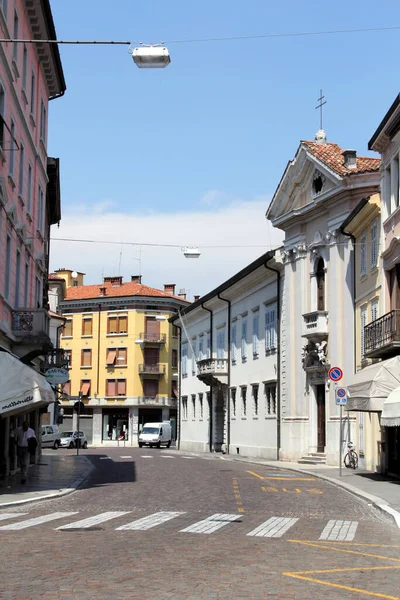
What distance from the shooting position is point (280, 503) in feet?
62.9

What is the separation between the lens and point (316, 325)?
3791 cm

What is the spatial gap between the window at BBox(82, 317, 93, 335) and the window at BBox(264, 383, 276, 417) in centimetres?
4601

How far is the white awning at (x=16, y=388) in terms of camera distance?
21391 mm

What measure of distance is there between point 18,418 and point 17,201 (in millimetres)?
8426

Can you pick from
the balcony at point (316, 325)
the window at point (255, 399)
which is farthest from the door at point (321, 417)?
the window at point (255, 399)

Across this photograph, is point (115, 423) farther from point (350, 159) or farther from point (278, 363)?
point (350, 159)

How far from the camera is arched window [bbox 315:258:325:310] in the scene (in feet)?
127

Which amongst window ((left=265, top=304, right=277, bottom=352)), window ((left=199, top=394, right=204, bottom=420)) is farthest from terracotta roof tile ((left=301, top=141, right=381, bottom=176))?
window ((left=199, top=394, right=204, bottom=420))

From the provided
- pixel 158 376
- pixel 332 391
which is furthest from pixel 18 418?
pixel 158 376

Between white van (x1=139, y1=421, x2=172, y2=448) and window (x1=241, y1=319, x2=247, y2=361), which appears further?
white van (x1=139, y1=421, x2=172, y2=448)

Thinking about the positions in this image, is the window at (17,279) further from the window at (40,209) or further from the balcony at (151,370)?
the balcony at (151,370)

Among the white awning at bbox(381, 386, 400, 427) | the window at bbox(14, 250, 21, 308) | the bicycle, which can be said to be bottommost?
the bicycle

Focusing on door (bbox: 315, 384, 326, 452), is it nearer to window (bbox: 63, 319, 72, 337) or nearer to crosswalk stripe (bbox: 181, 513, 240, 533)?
crosswalk stripe (bbox: 181, 513, 240, 533)

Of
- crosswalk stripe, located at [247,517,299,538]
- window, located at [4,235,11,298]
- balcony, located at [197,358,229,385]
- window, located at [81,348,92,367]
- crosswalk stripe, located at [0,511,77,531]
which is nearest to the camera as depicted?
crosswalk stripe, located at [247,517,299,538]
